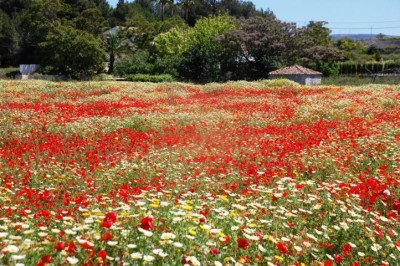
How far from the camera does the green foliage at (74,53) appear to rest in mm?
44062

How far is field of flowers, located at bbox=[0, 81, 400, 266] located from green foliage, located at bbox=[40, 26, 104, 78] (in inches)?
1015

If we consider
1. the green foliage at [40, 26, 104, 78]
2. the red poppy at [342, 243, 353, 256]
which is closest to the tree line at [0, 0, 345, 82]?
the green foliage at [40, 26, 104, 78]

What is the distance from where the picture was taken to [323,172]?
27.4 feet

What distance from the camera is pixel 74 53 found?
44.3 m

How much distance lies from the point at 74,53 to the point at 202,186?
4080 cm

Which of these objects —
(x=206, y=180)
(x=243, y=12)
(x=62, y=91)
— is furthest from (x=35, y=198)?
(x=243, y=12)

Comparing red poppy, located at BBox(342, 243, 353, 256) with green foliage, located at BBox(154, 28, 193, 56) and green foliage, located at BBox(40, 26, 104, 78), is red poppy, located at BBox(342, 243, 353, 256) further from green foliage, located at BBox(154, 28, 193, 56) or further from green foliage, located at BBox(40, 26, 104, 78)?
green foliage, located at BBox(154, 28, 193, 56)

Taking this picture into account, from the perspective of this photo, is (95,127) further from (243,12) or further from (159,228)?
(243,12)

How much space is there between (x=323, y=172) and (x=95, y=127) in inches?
334

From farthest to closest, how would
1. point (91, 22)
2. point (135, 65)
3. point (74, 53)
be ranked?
1. point (91, 22)
2. point (135, 65)
3. point (74, 53)

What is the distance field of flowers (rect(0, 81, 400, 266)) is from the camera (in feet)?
11.5

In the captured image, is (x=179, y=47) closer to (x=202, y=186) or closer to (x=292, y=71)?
(x=292, y=71)

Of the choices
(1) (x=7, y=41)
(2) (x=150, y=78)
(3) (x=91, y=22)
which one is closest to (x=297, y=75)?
(2) (x=150, y=78)

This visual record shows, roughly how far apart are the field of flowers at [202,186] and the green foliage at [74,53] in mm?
25784
